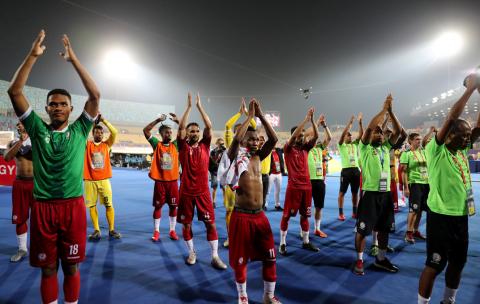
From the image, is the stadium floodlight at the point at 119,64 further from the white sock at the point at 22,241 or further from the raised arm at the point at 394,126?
the raised arm at the point at 394,126

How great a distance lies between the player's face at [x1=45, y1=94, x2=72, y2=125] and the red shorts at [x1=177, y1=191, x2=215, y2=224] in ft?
7.89

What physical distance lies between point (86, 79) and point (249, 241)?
2.29 metres

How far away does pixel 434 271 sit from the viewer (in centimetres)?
298

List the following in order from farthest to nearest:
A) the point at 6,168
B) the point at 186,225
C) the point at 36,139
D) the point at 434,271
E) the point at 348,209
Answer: the point at 6,168 → the point at 348,209 → the point at 186,225 → the point at 434,271 → the point at 36,139

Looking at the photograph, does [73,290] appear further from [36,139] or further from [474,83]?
[474,83]

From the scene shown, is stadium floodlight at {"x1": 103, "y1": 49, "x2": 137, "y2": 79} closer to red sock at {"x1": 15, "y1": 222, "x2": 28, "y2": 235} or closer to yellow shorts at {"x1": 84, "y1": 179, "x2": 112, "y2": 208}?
yellow shorts at {"x1": 84, "y1": 179, "x2": 112, "y2": 208}

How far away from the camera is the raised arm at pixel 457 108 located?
2793mm

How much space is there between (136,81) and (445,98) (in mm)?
43020

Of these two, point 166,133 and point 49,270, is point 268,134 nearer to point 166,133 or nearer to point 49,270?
point 49,270

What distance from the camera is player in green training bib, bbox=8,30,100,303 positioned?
107 inches

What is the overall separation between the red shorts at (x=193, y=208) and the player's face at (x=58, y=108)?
7.89 ft

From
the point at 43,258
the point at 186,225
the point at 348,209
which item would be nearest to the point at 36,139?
the point at 43,258

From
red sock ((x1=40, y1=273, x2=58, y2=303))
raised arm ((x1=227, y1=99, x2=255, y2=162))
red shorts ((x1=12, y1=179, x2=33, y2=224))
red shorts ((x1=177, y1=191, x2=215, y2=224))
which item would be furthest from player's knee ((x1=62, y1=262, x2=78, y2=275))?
red shorts ((x1=12, y1=179, x2=33, y2=224))

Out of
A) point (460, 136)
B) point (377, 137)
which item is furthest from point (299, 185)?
point (460, 136)
